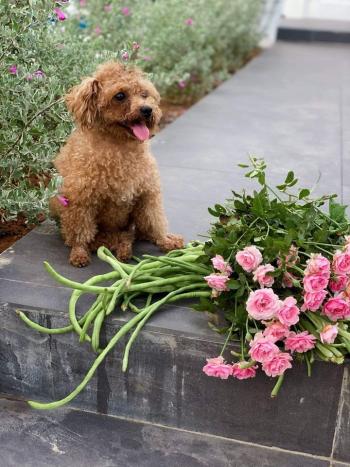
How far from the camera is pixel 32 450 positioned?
8.39 feet

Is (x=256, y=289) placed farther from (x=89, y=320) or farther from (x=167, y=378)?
(x=89, y=320)

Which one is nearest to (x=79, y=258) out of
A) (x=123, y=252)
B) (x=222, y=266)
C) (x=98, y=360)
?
(x=123, y=252)

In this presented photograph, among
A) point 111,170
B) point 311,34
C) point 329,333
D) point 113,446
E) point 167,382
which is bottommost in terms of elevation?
point 311,34

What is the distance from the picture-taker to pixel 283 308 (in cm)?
231

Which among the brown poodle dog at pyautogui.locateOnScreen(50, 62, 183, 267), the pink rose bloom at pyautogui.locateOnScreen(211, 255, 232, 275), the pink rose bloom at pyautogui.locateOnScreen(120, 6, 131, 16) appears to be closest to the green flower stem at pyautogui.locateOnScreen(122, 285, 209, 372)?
the pink rose bloom at pyautogui.locateOnScreen(211, 255, 232, 275)

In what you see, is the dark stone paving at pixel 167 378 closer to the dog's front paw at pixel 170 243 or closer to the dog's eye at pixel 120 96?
the dog's front paw at pixel 170 243

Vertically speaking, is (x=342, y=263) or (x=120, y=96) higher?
(x=120, y=96)

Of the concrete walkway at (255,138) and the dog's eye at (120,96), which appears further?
the concrete walkway at (255,138)

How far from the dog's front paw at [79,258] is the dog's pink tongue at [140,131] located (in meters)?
0.62

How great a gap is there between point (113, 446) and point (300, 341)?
86 cm

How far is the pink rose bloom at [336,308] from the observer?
7.73 feet

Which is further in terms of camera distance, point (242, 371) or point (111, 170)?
point (111, 170)

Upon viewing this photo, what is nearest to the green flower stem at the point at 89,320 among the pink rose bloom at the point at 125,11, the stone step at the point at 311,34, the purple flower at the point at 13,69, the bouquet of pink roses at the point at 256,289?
the bouquet of pink roses at the point at 256,289

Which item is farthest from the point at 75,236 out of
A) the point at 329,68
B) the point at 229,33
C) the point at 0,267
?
the point at 329,68
